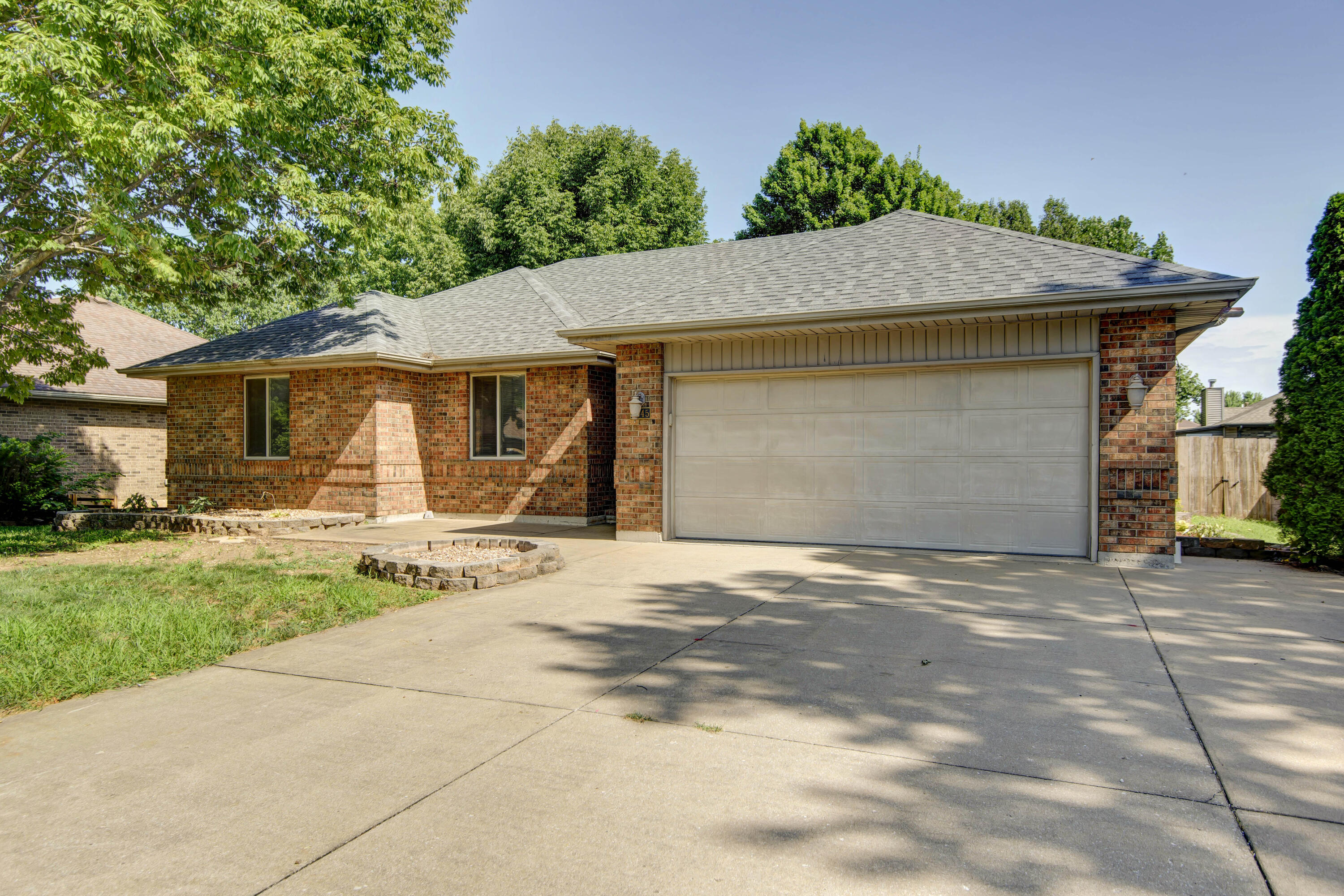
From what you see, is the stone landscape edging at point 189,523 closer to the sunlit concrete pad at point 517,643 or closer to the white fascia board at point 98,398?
the white fascia board at point 98,398

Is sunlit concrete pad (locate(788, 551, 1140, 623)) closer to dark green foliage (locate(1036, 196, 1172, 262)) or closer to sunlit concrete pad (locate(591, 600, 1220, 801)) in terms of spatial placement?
sunlit concrete pad (locate(591, 600, 1220, 801))

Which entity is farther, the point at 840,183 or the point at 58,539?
the point at 840,183

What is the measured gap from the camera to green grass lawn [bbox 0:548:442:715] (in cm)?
476

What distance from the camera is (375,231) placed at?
38.9 ft

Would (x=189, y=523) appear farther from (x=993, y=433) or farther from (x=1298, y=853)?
(x=1298, y=853)

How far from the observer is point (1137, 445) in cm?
851

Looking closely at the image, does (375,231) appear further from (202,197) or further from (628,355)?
(628,355)

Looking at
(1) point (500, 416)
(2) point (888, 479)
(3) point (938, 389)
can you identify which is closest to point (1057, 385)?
(3) point (938, 389)

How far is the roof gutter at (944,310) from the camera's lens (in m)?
7.83

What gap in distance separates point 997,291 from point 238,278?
13.1 meters

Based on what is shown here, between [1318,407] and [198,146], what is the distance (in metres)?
14.6

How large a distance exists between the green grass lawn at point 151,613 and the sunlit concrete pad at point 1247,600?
6.78 meters

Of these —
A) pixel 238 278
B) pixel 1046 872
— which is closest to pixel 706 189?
pixel 238 278

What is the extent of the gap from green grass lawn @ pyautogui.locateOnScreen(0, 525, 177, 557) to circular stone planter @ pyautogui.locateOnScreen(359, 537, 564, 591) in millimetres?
4967
